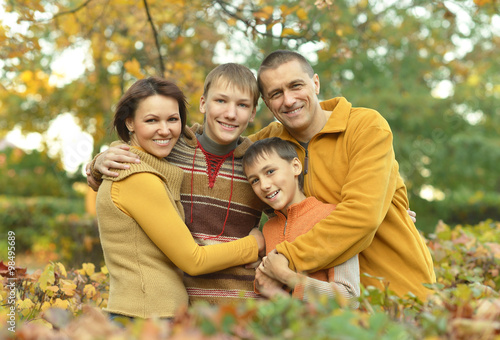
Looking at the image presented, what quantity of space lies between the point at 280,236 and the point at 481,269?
167 centimetres

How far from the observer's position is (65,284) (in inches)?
110

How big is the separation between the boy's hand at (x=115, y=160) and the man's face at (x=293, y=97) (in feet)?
3.01

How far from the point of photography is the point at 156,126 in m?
2.62

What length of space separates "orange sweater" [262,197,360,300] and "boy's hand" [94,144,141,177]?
87 centimetres

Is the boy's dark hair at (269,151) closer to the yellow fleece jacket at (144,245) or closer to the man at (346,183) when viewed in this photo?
the man at (346,183)

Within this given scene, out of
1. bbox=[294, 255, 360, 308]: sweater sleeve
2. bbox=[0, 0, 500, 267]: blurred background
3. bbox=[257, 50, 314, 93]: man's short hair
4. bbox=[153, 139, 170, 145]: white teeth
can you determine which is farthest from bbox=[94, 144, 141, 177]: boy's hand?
bbox=[0, 0, 500, 267]: blurred background

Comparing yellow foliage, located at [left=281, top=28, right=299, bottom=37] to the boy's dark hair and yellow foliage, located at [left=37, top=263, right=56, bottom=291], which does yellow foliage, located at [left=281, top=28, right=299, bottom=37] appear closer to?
the boy's dark hair

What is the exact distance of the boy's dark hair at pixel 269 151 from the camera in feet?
8.87

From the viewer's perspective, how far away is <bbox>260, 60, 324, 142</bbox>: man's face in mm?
2852

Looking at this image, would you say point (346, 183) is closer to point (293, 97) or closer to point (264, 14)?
point (293, 97)

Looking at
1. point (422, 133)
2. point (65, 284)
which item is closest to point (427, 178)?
point (422, 133)

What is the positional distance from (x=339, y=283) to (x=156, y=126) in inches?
50.2

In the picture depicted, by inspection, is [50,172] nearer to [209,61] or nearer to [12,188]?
[12,188]

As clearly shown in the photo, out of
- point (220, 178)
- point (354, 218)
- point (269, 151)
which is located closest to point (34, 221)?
point (220, 178)
